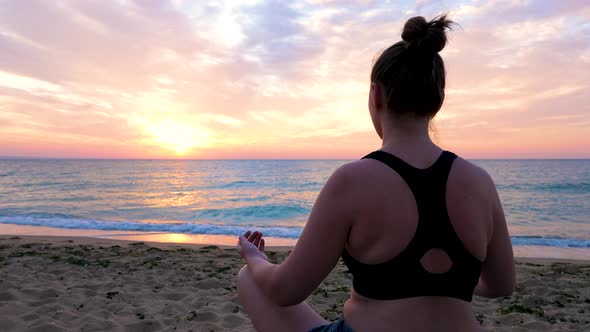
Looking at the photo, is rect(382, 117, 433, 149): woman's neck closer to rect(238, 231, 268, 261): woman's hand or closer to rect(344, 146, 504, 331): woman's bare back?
rect(344, 146, 504, 331): woman's bare back

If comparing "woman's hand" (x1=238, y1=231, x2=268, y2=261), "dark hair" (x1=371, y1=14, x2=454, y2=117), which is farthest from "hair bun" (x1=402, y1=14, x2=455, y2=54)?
"woman's hand" (x1=238, y1=231, x2=268, y2=261)

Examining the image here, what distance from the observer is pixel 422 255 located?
1.13 metres

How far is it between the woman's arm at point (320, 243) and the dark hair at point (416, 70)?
30cm

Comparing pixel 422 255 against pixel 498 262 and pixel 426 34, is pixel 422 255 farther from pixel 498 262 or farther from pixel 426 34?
pixel 426 34

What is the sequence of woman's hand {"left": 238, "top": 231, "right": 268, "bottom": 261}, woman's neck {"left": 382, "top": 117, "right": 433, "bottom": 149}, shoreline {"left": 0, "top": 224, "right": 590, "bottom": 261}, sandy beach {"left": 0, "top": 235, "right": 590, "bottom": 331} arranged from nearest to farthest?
woman's neck {"left": 382, "top": 117, "right": 433, "bottom": 149}
woman's hand {"left": 238, "top": 231, "right": 268, "bottom": 261}
sandy beach {"left": 0, "top": 235, "right": 590, "bottom": 331}
shoreline {"left": 0, "top": 224, "right": 590, "bottom": 261}

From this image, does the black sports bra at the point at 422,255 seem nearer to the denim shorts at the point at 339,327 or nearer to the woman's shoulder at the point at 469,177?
the woman's shoulder at the point at 469,177

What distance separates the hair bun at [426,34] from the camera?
1.22 m

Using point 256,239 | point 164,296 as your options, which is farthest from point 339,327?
point 164,296

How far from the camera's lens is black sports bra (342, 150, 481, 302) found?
1.13 meters

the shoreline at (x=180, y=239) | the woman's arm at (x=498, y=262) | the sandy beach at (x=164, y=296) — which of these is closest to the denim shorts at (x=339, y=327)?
the woman's arm at (x=498, y=262)

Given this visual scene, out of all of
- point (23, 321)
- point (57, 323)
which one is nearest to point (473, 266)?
point (57, 323)

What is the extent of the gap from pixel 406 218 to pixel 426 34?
1.93 feet

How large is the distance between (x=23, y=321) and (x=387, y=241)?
3.90 metres

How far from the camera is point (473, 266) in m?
1.22
